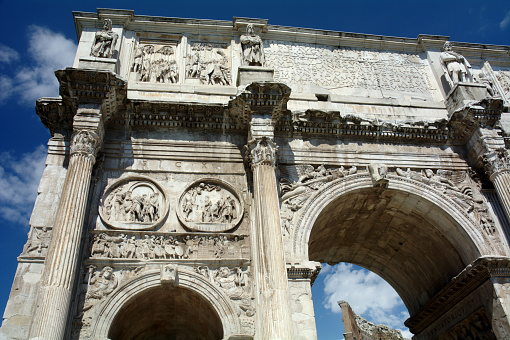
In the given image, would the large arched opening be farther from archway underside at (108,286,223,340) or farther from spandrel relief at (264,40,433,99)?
spandrel relief at (264,40,433,99)

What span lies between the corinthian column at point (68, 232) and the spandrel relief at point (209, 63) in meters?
3.08

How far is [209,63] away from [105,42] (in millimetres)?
2616

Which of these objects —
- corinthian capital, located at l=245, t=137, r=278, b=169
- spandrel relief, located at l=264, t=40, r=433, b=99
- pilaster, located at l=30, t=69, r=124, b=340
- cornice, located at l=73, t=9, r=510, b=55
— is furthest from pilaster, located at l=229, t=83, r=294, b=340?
cornice, located at l=73, t=9, r=510, b=55

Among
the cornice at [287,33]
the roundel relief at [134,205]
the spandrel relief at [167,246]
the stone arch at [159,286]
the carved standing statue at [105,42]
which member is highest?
the cornice at [287,33]

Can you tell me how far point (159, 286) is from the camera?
8.30 meters

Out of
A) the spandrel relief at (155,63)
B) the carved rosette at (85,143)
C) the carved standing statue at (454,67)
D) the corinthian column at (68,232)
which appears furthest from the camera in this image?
the carved standing statue at (454,67)

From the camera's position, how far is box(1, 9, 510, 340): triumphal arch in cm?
821

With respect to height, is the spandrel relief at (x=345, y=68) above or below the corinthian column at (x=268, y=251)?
above

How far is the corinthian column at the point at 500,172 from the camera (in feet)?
32.8

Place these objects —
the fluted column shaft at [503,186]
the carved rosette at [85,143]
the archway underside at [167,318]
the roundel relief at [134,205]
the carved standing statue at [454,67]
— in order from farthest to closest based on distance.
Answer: the carved standing statue at [454,67]
the fluted column shaft at [503,186]
the roundel relief at [134,205]
the carved rosette at [85,143]
the archway underside at [167,318]

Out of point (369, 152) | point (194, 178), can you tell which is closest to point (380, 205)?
point (369, 152)

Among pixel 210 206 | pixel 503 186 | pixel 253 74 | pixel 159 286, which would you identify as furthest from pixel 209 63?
pixel 503 186

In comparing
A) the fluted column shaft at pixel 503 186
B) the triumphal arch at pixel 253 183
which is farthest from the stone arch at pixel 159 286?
the fluted column shaft at pixel 503 186

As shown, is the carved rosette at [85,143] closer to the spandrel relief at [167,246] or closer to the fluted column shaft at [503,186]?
the spandrel relief at [167,246]
